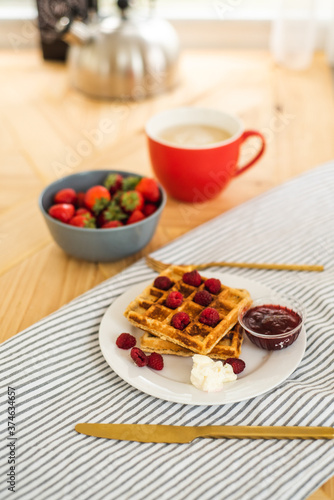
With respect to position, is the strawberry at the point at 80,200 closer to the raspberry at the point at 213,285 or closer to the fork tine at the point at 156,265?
the fork tine at the point at 156,265

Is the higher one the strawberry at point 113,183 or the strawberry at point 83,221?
the strawberry at point 113,183

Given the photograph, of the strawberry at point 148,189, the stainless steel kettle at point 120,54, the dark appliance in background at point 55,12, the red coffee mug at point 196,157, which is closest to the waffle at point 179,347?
the strawberry at point 148,189

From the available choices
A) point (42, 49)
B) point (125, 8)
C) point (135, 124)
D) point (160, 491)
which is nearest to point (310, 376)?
point (160, 491)

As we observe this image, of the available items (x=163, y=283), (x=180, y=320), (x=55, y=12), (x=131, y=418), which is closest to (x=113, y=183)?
(x=163, y=283)

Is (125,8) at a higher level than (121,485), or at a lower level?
higher

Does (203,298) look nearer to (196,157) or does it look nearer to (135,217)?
(135,217)

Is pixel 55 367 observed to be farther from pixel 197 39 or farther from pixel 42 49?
pixel 197 39

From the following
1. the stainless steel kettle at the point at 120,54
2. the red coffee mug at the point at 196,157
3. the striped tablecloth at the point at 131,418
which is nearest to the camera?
the striped tablecloth at the point at 131,418
